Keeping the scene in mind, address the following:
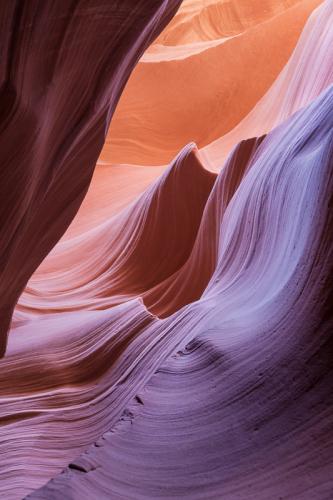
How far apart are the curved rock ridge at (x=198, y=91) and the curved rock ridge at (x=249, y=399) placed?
3.35 metres

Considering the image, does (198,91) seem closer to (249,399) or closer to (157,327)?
(157,327)

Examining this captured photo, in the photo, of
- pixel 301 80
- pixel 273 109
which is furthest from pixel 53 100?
pixel 273 109

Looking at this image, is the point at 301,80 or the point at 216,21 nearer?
the point at 301,80

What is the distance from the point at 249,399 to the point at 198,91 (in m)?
4.08

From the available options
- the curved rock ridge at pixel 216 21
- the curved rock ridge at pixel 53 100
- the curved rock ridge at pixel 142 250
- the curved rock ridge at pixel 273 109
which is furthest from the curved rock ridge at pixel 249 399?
the curved rock ridge at pixel 216 21

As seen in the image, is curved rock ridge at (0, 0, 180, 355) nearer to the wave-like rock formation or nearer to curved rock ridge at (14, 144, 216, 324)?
the wave-like rock formation

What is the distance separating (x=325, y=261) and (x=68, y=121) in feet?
1.98

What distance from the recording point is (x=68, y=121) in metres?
1.20

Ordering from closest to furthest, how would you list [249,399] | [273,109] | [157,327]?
[249,399] < [157,327] < [273,109]

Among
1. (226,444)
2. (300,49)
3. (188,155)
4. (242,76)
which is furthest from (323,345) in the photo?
(242,76)

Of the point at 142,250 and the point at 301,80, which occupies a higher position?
the point at 301,80

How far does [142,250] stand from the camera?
8.17ft

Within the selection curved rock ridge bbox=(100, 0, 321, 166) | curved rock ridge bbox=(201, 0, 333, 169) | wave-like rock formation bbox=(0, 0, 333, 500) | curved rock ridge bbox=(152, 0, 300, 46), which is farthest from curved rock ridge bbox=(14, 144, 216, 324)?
curved rock ridge bbox=(152, 0, 300, 46)

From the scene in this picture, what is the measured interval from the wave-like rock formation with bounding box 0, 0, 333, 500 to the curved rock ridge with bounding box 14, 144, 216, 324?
0.14 meters
